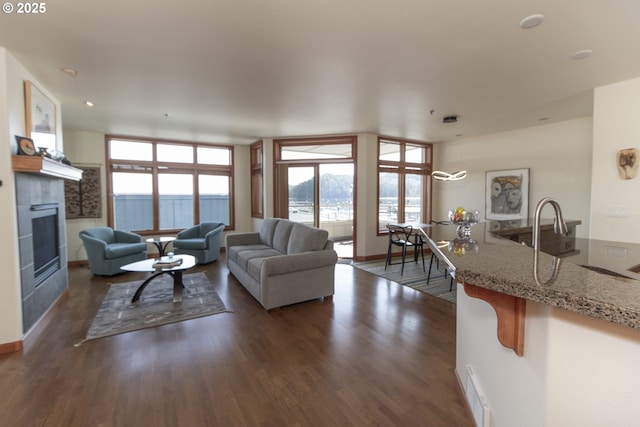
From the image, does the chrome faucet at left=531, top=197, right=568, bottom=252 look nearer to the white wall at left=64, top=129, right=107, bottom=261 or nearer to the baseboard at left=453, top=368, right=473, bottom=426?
the baseboard at left=453, top=368, right=473, bottom=426

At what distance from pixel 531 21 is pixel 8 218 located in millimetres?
4495

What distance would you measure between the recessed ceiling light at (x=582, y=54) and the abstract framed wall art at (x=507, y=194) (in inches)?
128

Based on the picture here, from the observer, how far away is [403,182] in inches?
260

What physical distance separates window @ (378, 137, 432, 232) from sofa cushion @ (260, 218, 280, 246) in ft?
8.02

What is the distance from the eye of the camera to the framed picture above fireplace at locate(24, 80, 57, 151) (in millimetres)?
2902

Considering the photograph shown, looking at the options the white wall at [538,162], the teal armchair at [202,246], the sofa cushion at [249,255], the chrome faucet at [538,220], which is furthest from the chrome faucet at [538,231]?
the teal armchair at [202,246]

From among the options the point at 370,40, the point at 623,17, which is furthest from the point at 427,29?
the point at 623,17

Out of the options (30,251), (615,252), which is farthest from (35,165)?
(615,252)

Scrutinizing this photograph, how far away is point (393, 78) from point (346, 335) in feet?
8.92

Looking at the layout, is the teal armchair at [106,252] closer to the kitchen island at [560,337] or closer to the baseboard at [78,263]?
the baseboard at [78,263]

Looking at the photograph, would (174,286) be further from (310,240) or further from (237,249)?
(310,240)

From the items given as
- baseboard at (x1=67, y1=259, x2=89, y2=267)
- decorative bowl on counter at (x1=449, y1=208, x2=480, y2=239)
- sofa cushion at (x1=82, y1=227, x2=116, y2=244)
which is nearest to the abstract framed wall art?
decorative bowl on counter at (x1=449, y1=208, x2=480, y2=239)

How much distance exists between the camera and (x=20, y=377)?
2.18 meters

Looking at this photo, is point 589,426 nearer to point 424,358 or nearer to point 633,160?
point 424,358
